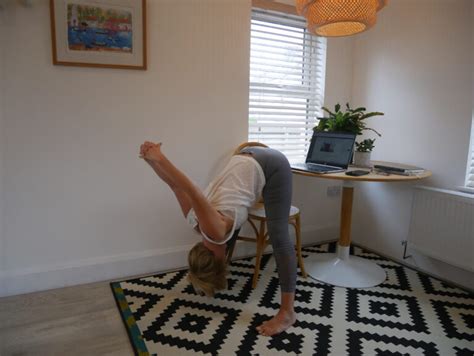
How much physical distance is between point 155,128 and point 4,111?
2.71 feet

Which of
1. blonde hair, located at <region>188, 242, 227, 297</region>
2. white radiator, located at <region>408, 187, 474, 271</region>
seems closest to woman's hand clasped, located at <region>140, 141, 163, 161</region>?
blonde hair, located at <region>188, 242, 227, 297</region>

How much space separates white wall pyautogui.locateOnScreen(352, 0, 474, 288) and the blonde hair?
63.5 inches

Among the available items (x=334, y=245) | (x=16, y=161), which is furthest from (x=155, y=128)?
(x=334, y=245)

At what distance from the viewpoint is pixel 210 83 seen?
7.66 ft

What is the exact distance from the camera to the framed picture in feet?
6.22

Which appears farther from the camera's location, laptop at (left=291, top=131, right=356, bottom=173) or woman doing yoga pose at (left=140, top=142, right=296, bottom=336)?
laptop at (left=291, top=131, right=356, bottom=173)

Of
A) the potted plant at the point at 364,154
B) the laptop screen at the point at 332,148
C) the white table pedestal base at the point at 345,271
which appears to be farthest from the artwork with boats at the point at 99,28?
the white table pedestal base at the point at 345,271

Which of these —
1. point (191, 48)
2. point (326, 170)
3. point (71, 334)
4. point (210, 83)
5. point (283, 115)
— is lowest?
point (71, 334)

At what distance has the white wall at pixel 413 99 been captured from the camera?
216 cm

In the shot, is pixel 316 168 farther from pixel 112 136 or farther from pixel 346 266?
pixel 112 136

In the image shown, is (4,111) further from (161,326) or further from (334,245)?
(334,245)

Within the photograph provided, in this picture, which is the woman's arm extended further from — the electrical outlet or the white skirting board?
the electrical outlet

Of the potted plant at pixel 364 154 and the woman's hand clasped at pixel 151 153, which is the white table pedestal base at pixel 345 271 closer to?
the potted plant at pixel 364 154

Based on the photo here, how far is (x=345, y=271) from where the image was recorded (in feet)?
7.47
